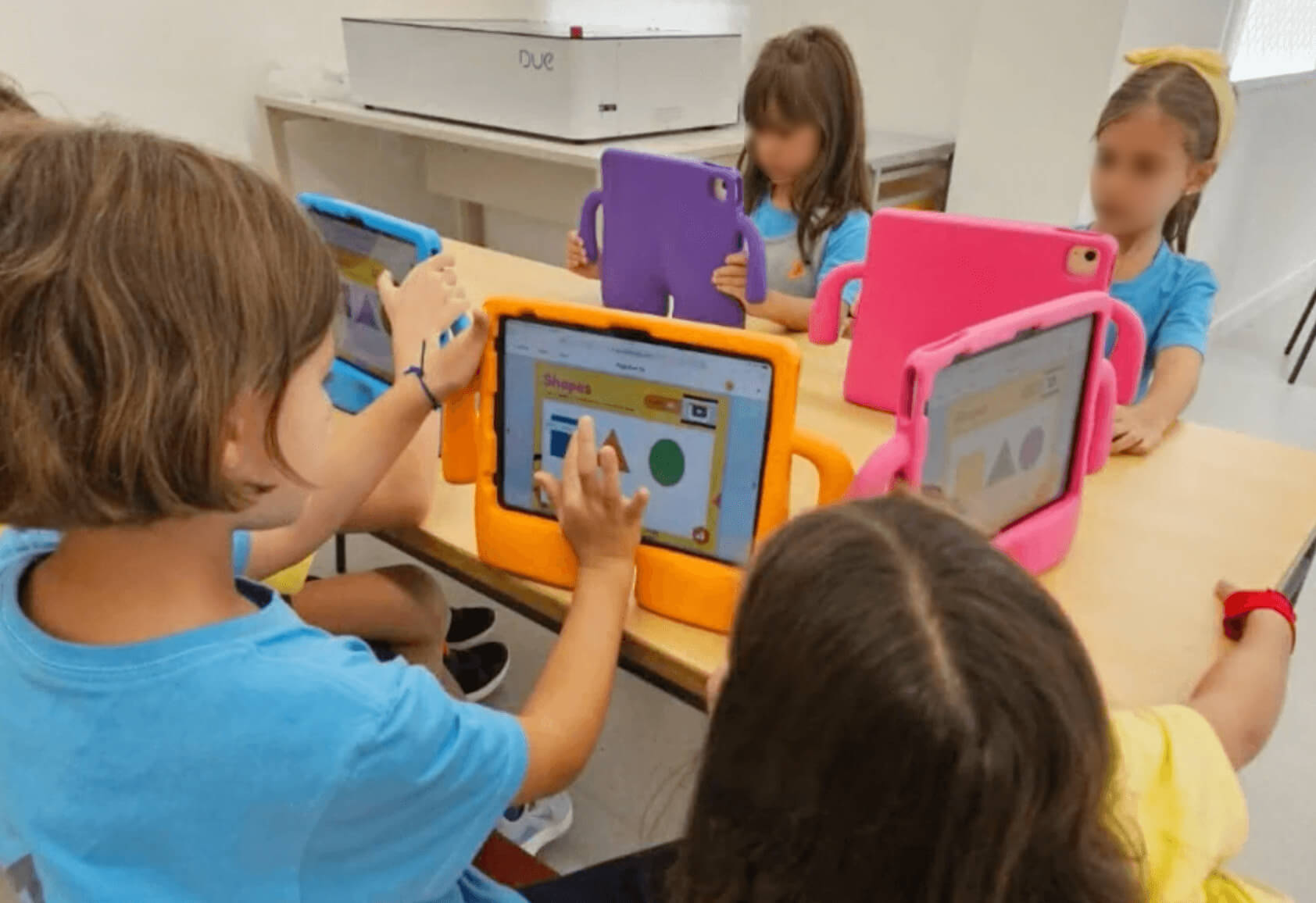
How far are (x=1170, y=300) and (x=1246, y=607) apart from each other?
722 mm

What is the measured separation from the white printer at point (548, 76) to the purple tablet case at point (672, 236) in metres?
0.77

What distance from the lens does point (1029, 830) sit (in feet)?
1.66

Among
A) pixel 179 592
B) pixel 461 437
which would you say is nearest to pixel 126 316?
pixel 179 592

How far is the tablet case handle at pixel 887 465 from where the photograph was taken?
2.50 ft

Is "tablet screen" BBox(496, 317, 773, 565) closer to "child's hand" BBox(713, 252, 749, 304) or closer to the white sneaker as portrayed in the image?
"child's hand" BBox(713, 252, 749, 304)

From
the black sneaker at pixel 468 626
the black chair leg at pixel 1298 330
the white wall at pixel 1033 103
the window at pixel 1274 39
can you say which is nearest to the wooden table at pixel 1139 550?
the black sneaker at pixel 468 626

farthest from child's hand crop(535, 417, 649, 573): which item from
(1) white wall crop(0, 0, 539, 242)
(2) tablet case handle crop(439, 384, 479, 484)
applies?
(1) white wall crop(0, 0, 539, 242)

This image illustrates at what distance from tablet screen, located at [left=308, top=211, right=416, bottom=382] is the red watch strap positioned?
0.84m

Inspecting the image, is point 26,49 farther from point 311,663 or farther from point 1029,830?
point 1029,830

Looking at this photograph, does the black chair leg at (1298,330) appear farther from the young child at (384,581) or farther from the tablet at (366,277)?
the tablet at (366,277)

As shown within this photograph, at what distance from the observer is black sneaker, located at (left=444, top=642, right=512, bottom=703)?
1.59 m

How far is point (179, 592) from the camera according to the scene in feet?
1.91

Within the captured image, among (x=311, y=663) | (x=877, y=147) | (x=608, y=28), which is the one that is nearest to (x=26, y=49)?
(x=608, y=28)

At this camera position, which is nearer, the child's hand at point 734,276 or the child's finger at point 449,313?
the child's finger at point 449,313
